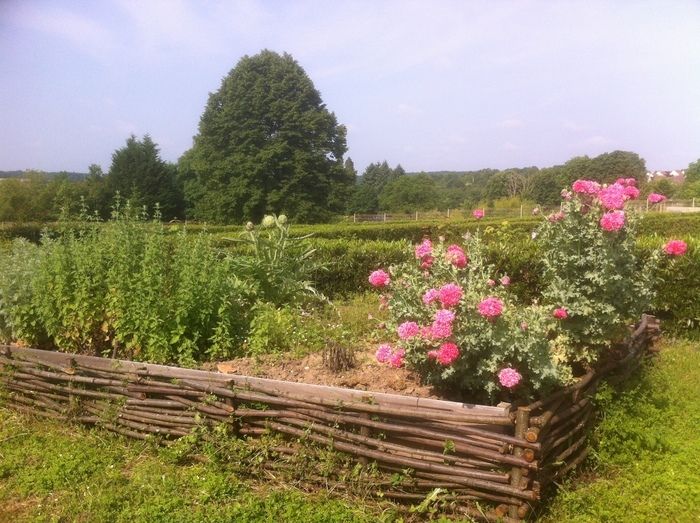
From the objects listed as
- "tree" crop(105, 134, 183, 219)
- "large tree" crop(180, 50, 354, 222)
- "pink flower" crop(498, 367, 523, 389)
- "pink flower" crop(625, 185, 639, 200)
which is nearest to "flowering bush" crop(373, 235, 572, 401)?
"pink flower" crop(498, 367, 523, 389)

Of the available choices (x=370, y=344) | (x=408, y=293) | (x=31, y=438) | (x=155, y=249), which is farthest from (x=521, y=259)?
(x=31, y=438)

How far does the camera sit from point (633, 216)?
3.92 metres

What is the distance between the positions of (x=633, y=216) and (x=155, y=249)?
3.65 meters

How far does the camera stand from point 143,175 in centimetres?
4016

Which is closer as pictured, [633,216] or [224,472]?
[224,472]

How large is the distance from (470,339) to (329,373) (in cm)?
122

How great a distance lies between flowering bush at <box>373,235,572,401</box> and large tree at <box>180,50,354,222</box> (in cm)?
3061

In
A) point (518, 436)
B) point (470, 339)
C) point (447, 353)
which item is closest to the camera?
point (518, 436)

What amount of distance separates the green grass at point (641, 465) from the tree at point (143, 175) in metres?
38.2

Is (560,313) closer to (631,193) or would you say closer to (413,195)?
(631,193)

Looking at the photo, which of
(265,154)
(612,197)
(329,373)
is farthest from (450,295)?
(265,154)

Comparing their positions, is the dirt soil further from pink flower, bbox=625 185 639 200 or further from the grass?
pink flower, bbox=625 185 639 200

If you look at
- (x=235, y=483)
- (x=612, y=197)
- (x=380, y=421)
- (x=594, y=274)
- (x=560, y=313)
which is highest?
(x=612, y=197)

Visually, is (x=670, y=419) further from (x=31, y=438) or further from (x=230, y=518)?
(x=31, y=438)
